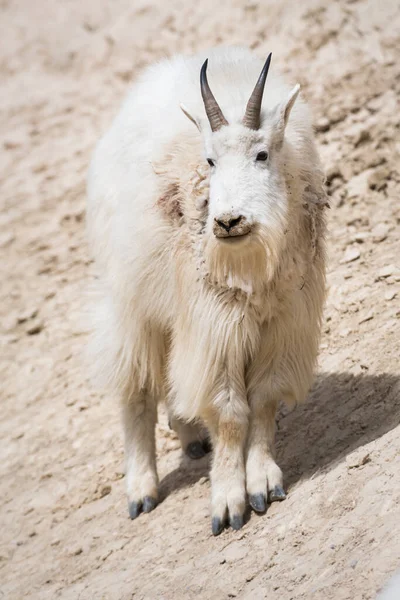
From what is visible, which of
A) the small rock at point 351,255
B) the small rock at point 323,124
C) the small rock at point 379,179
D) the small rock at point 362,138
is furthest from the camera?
the small rock at point 323,124

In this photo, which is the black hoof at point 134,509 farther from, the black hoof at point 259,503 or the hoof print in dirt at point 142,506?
the black hoof at point 259,503

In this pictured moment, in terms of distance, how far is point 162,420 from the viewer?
6.39 meters

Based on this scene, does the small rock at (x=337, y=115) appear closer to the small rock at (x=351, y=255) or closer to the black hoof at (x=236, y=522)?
the small rock at (x=351, y=255)

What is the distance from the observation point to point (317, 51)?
27.9 ft

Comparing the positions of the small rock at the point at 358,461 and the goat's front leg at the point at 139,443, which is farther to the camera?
the goat's front leg at the point at 139,443

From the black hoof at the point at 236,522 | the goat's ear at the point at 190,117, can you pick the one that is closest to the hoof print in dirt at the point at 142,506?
the black hoof at the point at 236,522

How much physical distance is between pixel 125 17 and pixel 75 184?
2.61m

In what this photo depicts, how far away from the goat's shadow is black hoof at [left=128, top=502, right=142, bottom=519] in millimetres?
166

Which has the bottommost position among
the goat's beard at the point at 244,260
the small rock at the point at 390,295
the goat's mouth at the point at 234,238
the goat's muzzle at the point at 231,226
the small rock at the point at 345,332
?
the small rock at the point at 345,332

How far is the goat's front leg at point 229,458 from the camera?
446cm

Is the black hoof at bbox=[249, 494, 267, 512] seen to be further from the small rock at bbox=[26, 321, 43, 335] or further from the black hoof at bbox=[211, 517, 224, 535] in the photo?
the small rock at bbox=[26, 321, 43, 335]

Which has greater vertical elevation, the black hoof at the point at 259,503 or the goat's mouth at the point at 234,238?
the goat's mouth at the point at 234,238

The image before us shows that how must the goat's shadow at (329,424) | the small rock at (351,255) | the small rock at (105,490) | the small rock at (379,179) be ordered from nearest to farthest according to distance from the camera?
the goat's shadow at (329,424)
the small rock at (105,490)
the small rock at (351,255)
the small rock at (379,179)

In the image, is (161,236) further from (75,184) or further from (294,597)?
(75,184)
